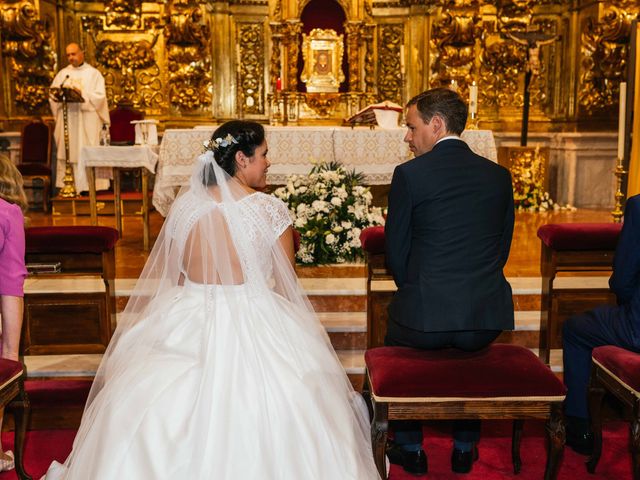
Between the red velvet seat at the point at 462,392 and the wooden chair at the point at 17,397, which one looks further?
the wooden chair at the point at 17,397

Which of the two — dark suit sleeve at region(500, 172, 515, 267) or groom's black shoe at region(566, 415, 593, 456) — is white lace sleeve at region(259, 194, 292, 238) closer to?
dark suit sleeve at region(500, 172, 515, 267)

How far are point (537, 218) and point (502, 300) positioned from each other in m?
6.86

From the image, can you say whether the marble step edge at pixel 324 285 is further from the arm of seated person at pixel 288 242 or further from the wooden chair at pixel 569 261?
the arm of seated person at pixel 288 242

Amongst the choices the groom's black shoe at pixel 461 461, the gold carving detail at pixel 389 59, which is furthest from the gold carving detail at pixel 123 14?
the groom's black shoe at pixel 461 461

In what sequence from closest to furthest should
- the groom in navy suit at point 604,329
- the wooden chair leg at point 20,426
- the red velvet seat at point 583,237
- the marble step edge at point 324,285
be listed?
the groom in navy suit at point 604,329 → the wooden chair leg at point 20,426 → the red velvet seat at point 583,237 → the marble step edge at point 324,285

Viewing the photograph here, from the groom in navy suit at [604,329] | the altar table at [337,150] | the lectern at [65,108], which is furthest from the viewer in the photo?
the lectern at [65,108]

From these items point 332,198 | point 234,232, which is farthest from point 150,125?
point 234,232

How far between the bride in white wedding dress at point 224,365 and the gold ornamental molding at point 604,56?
9.02 m

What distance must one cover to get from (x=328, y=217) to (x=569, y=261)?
249 cm

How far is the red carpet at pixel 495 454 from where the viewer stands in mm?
3557

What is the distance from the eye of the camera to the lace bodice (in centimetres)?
297

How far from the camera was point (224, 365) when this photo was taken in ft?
9.26

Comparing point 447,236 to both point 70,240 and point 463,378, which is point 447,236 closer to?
point 463,378

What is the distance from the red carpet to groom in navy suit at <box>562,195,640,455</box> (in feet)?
0.56
